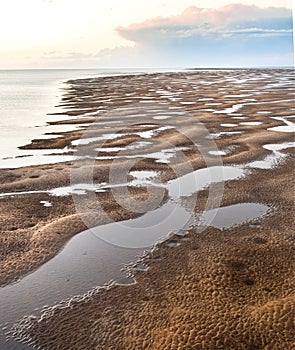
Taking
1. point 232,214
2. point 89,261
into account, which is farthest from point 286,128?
point 89,261

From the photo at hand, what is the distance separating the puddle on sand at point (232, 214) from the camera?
9.10m

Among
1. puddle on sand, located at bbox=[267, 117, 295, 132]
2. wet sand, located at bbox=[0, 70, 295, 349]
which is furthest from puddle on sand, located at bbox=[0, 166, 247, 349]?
puddle on sand, located at bbox=[267, 117, 295, 132]

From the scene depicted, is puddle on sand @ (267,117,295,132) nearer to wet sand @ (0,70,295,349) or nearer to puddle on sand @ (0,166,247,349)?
wet sand @ (0,70,295,349)

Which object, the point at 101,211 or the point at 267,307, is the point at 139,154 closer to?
the point at 101,211

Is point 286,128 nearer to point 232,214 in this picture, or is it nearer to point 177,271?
point 232,214

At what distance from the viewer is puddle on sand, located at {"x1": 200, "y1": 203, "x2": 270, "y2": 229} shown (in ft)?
29.9

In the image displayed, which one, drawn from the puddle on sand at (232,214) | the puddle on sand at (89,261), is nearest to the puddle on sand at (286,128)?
the puddle on sand at (232,214)

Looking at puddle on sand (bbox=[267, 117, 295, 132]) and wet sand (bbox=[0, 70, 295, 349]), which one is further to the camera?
puddle on sand (bbox=[267, 117, 295, 132])

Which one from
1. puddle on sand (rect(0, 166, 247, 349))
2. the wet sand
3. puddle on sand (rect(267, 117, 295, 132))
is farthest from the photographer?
puddle on sand (rect(267, 117, 295, 132))

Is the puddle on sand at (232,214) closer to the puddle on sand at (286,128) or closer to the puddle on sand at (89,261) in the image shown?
the puddle on sand at (89,261)

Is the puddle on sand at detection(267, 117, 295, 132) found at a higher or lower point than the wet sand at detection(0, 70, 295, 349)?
higher

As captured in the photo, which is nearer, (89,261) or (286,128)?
(89,261)

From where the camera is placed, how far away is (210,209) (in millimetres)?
9914

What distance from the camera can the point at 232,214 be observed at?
9.60 m
